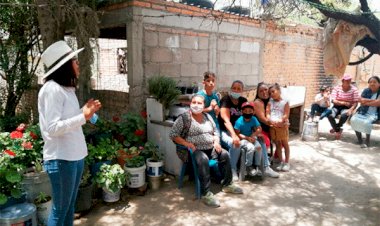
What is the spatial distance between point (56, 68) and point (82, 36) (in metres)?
2.29

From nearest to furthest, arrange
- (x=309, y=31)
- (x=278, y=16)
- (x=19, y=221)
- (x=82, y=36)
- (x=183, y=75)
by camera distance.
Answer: (x=19, y=221), (x=82, y=36), (x=183, y=75), (x=278, y=16), (x=309, y=31)

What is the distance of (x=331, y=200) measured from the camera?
385 centimetres

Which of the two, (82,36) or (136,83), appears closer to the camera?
(82,36)

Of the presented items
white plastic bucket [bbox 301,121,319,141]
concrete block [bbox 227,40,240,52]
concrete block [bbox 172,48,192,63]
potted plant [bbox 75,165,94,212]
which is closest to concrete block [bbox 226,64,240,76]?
concrete block [bbox 227,40,240,52]

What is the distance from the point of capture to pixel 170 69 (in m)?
5.59

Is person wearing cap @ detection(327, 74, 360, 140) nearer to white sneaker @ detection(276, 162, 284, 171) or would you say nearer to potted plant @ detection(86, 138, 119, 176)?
white sneaker @ detection(276, 162, 284, 171)

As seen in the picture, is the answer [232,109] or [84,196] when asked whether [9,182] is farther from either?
[232,109]

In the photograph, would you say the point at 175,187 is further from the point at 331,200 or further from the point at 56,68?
the point at 56,68

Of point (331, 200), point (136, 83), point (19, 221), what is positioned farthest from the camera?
point (136, 83)

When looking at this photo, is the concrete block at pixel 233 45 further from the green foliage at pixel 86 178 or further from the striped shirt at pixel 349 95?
the green foliage at pixel 86 178

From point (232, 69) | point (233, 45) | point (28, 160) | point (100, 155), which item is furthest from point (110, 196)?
point (233, 45)

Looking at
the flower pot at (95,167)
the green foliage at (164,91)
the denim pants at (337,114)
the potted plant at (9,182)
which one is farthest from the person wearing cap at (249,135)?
the denim pants at (337,114)

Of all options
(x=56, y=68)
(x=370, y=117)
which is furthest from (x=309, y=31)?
(x=56, y=68)

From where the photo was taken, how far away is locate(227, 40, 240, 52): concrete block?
671 cm
